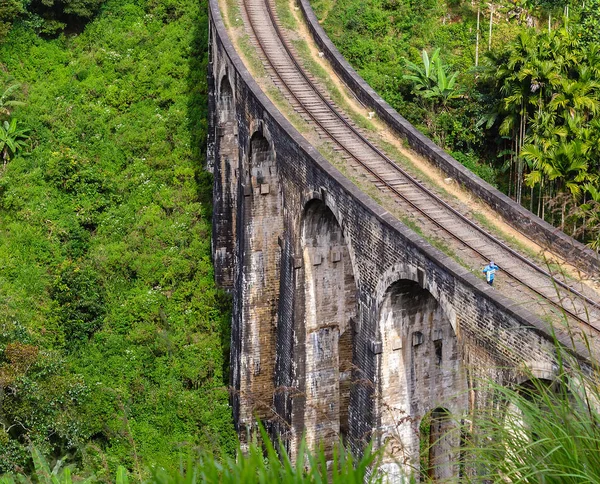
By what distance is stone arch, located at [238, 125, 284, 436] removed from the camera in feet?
101

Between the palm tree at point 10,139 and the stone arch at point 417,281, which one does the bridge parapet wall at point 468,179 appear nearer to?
the stone arch at point 417,281

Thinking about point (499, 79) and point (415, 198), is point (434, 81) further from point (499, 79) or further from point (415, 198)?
point (415, 198)

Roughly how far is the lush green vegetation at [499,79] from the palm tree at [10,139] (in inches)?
577

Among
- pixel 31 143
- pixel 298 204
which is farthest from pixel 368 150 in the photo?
pixel 31 143

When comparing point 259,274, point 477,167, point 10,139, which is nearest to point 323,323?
point 259,274

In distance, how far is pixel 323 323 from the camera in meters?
27.7

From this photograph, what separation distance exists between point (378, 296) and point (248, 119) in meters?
10.6

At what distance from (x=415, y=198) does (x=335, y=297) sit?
172 inches

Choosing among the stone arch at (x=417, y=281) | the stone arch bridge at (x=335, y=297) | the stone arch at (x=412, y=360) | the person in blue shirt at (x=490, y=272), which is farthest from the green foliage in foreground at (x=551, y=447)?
the stone arch at (x=412, y=360)

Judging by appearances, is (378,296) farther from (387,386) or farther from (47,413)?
(47,413)

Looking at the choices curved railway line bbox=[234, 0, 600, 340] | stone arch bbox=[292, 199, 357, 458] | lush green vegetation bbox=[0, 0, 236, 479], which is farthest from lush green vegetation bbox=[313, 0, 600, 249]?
lush green vegetation bbox=[0, 0, 236, 479]

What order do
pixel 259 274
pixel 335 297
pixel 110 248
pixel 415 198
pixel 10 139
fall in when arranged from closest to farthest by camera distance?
1. pixel 415 198
2. pixel 335 297
3. pixel 259 274
4. pixel 110 248
5. pixel 10 139

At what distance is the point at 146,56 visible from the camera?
46750mm

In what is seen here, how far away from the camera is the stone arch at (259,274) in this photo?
3083cm
